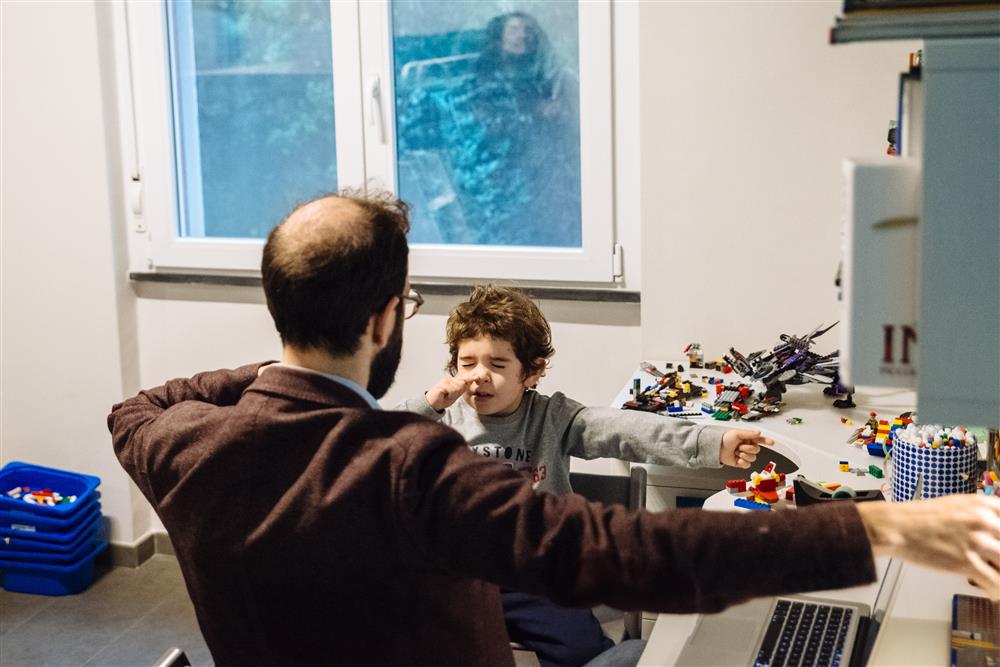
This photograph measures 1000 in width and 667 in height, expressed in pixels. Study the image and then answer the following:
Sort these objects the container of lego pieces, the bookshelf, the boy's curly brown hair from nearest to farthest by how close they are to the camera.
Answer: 1. the bookshelf
2. the container of lego pieces
3. the boy's curly brown hair

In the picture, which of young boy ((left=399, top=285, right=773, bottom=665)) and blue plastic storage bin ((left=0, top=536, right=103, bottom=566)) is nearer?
young boy ((left=399, top=285, right=773, bottom=665))

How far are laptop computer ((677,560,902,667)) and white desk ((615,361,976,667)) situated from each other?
2 cm

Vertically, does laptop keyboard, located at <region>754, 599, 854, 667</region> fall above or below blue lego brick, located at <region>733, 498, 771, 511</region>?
below

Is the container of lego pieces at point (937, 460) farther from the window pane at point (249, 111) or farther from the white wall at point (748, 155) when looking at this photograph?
the window pane at point (249, 111)

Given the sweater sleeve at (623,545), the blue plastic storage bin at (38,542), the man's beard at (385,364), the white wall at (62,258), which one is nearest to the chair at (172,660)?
the man's beard at (385,364)

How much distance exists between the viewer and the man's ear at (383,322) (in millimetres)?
1242

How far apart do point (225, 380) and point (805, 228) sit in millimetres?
1722

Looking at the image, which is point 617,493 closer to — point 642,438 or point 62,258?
point 642,438

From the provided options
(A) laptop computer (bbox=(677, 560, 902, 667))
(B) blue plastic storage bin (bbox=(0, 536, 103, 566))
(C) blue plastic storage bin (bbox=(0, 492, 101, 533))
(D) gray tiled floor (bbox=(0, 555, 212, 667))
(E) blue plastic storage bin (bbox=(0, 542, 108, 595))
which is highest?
(A) laptop computer (bbox=(677, 560, 902, 667))

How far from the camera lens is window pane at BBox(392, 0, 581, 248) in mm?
3018

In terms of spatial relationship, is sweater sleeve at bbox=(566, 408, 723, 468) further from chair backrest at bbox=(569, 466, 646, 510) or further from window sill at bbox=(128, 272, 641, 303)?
window sill at bbox=(128, 272, 641, 303)

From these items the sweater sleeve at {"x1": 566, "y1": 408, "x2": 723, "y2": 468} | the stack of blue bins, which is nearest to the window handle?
the sweater sleeve at {"x1": 566, "y1": 408, "x2": 723, "y2": 468}

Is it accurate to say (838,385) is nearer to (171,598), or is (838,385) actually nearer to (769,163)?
(769,163)

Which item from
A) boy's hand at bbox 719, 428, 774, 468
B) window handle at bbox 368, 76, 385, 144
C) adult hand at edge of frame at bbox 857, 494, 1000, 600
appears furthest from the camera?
window handle at bbox 368, 76, 385, 144
